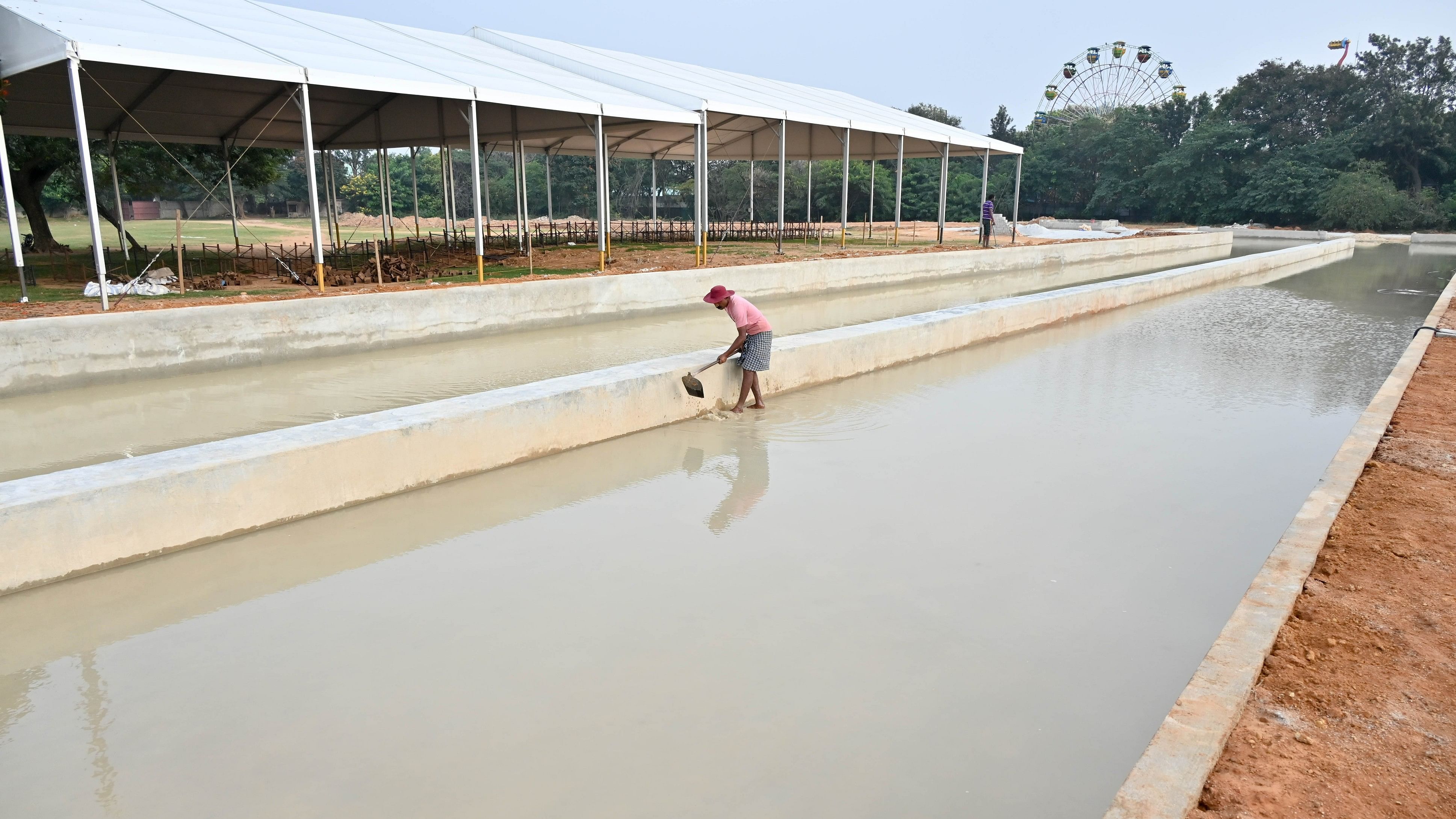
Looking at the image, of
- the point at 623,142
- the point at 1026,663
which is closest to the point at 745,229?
the point at 623,142

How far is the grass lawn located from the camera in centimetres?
2978

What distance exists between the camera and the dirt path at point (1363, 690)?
2854mm

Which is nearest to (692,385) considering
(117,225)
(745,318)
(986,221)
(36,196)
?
(745,318)

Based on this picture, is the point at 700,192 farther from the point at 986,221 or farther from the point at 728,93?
the point at 986,221

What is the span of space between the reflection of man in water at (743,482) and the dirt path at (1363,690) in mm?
3129

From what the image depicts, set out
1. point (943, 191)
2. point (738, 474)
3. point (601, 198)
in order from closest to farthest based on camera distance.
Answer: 1. point (738, 474)
2. point (601, 198)
3. point (943, 191)

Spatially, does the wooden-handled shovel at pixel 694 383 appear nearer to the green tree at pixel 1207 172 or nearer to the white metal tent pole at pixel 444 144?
the white metal tent pole at pixel 444 144

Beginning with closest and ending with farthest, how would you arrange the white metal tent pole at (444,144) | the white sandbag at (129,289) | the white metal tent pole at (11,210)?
the white metal tent pole at (11,210) < the white sandbag at (129,289) < the white metal tent pole at (444,144)

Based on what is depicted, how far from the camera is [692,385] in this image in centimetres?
805

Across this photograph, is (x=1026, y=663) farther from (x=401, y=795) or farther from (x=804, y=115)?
(x=804, y=115)

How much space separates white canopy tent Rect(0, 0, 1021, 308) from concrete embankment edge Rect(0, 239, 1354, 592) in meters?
6.74

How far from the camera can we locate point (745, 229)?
3541 cm

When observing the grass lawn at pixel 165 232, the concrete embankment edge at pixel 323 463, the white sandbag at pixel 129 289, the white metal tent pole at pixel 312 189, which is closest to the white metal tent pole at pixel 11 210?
the white sandbag at pixel 129 289

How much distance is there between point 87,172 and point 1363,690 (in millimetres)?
12929
